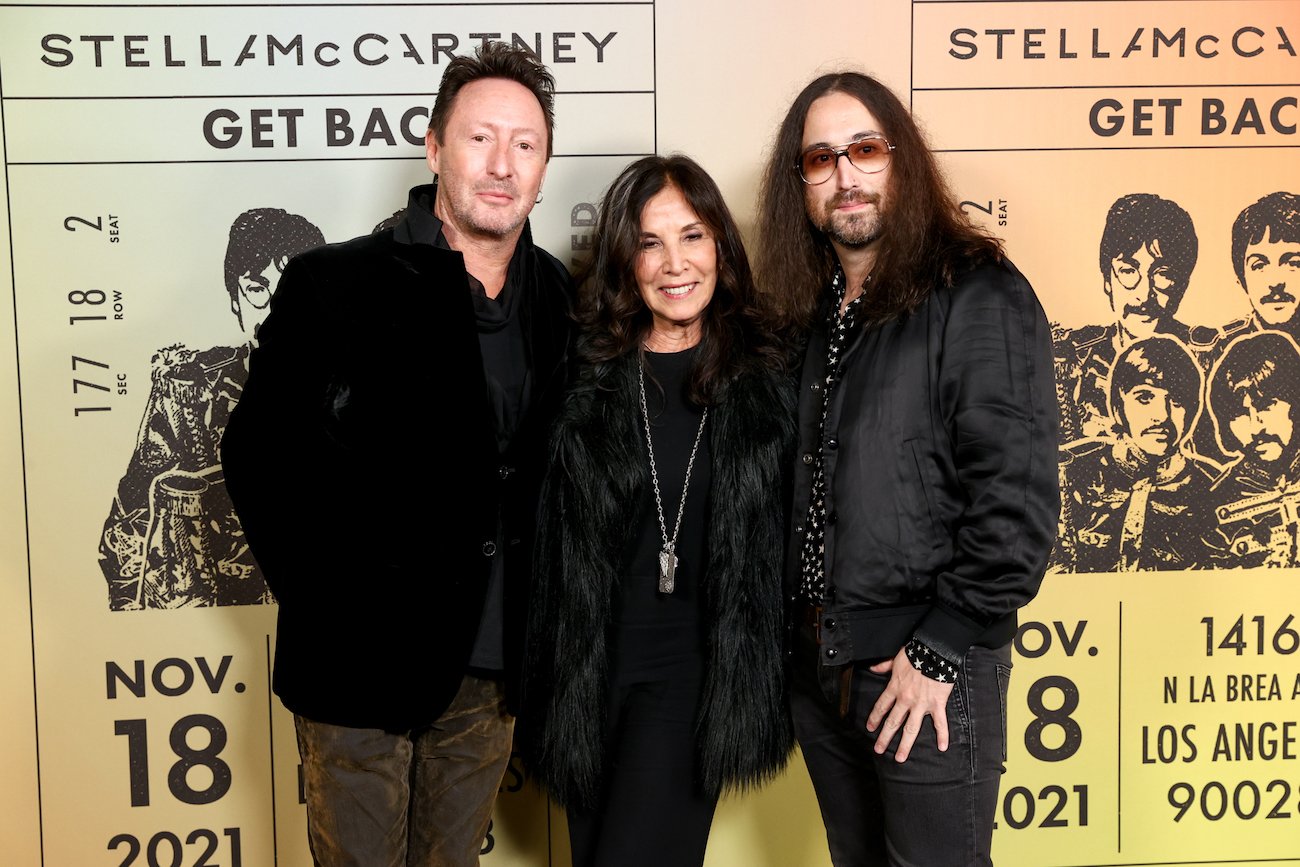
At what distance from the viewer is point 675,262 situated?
2225mm

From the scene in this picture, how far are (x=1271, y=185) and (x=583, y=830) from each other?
8.74ft

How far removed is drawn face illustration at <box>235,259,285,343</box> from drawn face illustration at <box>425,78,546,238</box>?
81cm

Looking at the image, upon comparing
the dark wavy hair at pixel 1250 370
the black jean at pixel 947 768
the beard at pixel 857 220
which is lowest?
the black jean at pixel 947 768

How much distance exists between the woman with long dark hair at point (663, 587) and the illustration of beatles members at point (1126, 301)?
124 cm

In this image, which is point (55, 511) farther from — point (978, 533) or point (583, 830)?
point (978, 533)

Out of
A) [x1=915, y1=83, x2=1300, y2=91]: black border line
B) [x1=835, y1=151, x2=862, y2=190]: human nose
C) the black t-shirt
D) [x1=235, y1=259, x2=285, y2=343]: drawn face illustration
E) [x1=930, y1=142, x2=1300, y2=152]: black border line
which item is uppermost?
[x1=915, y1=83, x2=1300, y2=91]: black border line

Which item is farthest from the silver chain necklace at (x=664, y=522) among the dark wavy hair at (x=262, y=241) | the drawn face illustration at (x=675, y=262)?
the dark wavy hair at (x=262, y=241)

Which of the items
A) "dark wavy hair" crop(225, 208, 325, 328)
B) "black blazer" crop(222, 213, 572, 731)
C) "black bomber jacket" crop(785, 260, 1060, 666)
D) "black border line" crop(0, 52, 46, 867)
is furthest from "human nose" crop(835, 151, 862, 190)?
"black border line" crop(0, 52, 46, 867)

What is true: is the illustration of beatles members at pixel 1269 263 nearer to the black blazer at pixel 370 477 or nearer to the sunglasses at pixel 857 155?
the sunglasses at pixel 857 155

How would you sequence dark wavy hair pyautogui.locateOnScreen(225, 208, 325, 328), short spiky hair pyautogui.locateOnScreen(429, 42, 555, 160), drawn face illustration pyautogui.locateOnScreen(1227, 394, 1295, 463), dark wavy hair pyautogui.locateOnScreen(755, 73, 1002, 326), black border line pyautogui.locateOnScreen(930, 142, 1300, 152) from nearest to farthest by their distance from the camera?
dark wavy hair pyautogui.locateOnScreen(755, 73, 1002, 326), short spiky hair pyautogui.locateOnScreen(429, 42, 555, 160), dark wavy hair pyautogui.locateOnScreen(225, 208, 325, 328), black border line pyautogui.locateOnScreen(930, 142, 1300, 152), drawn face illustration pyautogui.locateOnScreen(1227, 394, 1295, 463)

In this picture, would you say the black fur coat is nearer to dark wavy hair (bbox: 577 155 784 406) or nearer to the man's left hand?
dark wavy hair (bbox: 577 155 784 406)

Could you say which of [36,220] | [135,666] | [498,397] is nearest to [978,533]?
[498,397]

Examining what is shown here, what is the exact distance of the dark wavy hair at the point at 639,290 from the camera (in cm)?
226

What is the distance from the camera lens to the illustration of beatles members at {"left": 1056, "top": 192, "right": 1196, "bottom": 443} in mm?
3010
